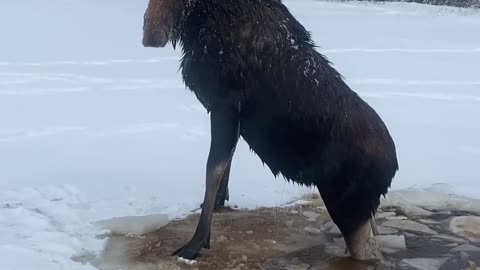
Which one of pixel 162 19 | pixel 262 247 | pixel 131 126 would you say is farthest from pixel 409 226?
pixel 131 126

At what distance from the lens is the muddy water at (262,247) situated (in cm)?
497

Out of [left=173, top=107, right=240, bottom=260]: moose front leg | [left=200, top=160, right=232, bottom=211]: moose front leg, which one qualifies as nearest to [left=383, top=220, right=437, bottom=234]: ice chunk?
[left=200, top=160, right=232, bottom=211]: moose front leg

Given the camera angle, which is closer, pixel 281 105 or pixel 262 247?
pixel 281 105

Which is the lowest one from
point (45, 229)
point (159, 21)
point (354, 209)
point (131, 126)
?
point (131, 126)

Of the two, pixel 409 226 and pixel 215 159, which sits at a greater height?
pixel 215 159

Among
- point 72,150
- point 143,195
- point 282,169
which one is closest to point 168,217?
point 143,195

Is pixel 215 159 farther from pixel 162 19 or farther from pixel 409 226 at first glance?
pixel 409 226

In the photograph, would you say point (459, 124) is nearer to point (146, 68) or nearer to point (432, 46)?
point (146, 68)

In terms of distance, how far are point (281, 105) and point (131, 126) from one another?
4454 millimetres

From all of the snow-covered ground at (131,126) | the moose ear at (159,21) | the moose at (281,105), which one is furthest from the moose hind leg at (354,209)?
the moose ear at (159,21)

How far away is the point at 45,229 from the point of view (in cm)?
530

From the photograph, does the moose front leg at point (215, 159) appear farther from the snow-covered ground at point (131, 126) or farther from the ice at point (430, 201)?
the ice at point (430, 201)

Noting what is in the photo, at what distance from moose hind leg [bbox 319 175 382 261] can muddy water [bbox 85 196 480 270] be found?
0.51ft

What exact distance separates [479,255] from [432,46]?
13.5 m
